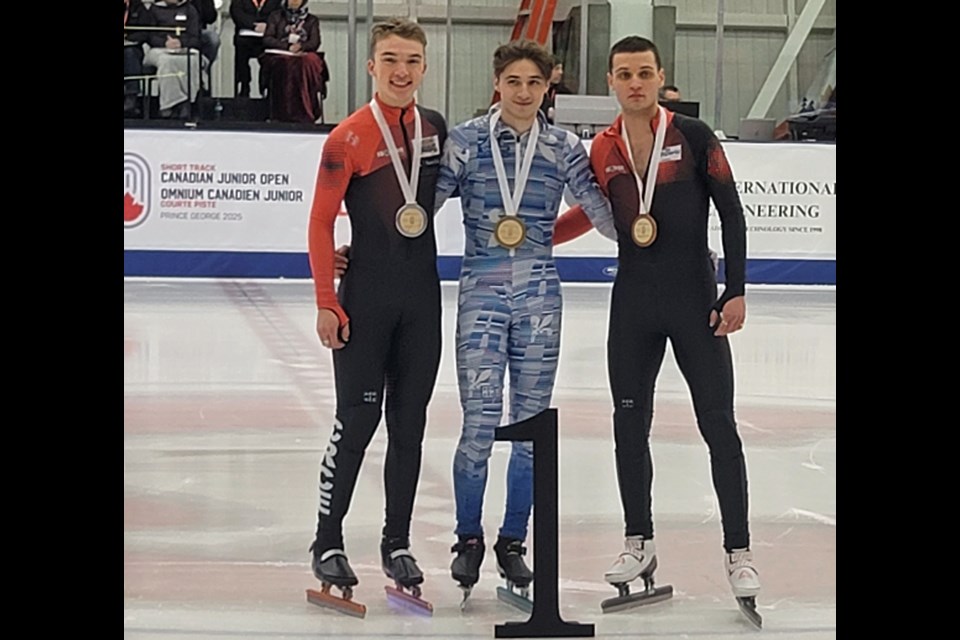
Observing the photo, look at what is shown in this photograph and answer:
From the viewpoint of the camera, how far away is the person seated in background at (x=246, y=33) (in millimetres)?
12359

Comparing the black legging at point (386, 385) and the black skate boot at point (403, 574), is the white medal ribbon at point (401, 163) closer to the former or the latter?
the black legging at point (386, 385)

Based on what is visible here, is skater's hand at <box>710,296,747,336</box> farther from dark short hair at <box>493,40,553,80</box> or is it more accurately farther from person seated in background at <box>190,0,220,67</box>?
person seated in background at <box>190,0,220,67</box>

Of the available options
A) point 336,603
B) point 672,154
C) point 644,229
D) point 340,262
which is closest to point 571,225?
point 644,229

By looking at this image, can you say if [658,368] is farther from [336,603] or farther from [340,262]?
[336,603]

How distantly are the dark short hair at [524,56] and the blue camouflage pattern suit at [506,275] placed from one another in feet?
0.46

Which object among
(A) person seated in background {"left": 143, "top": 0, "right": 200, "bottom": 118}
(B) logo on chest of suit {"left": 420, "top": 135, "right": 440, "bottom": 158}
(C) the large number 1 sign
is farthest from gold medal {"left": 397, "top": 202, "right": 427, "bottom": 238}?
(A) person seated in background {"left": 143, "top": 0, "right": 200, "bottom": 118}

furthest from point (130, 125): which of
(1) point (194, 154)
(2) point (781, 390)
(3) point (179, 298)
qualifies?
(2) point (781, 390)

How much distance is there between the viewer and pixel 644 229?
3596 millimetres

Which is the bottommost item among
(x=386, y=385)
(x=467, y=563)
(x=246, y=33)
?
(x=467, y=563)

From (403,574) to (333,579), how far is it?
19 centimetres

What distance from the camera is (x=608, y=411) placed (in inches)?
258

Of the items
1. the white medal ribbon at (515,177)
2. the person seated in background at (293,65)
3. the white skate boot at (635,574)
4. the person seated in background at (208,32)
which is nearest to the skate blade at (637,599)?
the white skate boot at (635,574)
